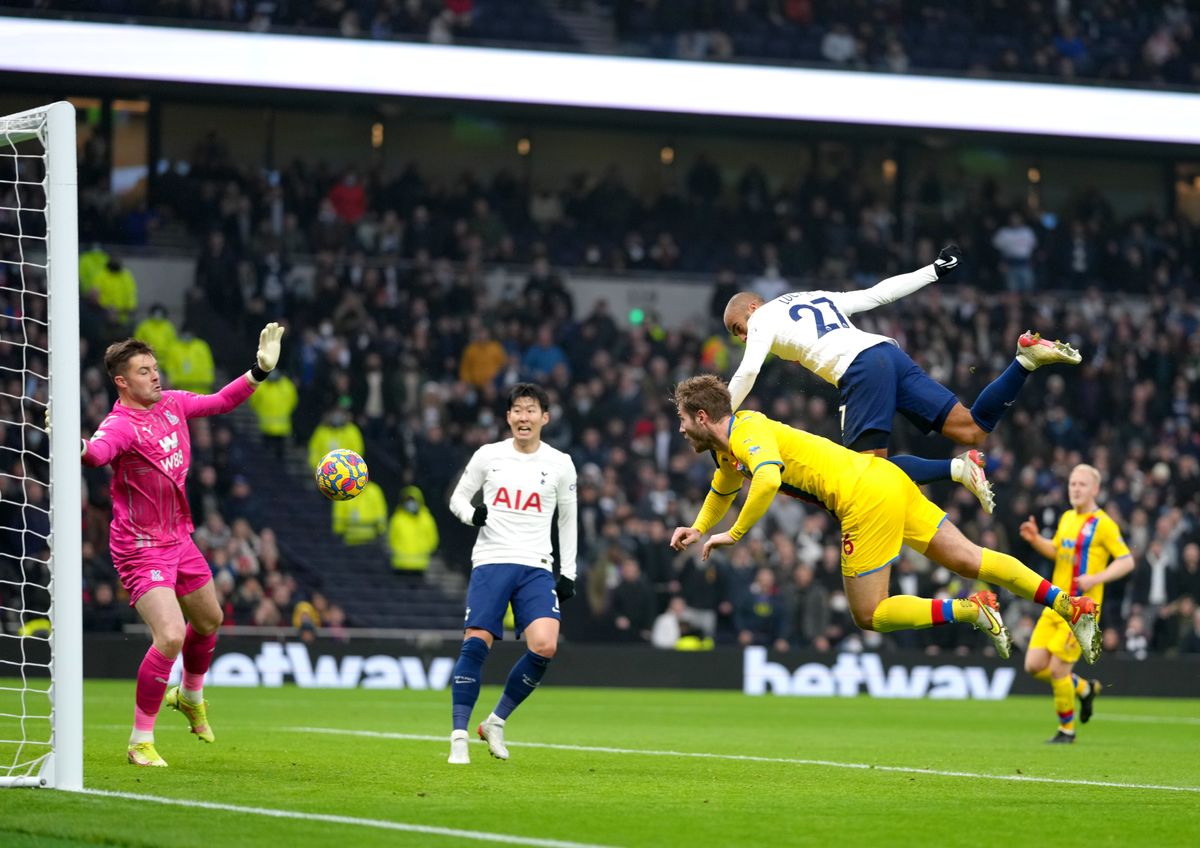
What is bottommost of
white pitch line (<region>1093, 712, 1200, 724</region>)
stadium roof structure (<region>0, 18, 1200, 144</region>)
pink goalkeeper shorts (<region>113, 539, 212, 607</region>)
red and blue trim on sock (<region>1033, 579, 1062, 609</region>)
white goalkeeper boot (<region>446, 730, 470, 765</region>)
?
white pitch line (<region>1093, 712, 1200, 724</region>)

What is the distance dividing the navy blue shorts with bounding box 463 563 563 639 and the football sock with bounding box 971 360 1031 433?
3047 mm

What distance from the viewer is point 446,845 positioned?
22.5ft

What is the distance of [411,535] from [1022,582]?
573 inches

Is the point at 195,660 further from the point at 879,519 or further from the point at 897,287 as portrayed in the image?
the point at 897,287

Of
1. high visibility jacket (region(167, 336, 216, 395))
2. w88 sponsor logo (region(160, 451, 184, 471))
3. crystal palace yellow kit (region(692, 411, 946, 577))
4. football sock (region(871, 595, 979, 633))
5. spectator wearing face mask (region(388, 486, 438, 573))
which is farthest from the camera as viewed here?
high visibility jacket (region(167, 336, 216, 395))

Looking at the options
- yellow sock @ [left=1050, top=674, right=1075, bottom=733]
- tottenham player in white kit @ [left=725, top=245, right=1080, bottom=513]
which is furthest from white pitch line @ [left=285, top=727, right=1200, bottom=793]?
yellow sock @ [left=1050, top=674, right=1075, bottom=733]

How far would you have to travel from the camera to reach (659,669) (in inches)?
918

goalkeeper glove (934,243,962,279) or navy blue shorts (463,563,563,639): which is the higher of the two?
goalkeeper glove (934,243,962,279)

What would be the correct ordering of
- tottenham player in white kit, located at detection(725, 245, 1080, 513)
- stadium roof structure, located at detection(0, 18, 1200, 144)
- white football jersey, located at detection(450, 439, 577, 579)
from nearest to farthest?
white football jersey, located at detection(450, 439, 577, 579), tottenham player in white kit, located at detection(725, 245, 1080, 513), stadium roof structure, located at detection(0, 18, 1200, 144)

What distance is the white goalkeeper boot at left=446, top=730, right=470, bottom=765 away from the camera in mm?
10652

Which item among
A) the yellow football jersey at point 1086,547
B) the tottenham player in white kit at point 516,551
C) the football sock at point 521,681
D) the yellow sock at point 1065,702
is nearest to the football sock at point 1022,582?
the tottenham player in white kit at point 516,551

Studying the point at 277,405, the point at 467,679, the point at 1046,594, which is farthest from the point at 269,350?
the point at 277,405

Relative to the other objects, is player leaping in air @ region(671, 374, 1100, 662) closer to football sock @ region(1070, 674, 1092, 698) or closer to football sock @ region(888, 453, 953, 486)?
football sock @ region(888, 453, 953, 486)

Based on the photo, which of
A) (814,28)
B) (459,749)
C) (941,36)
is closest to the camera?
(459,749)
